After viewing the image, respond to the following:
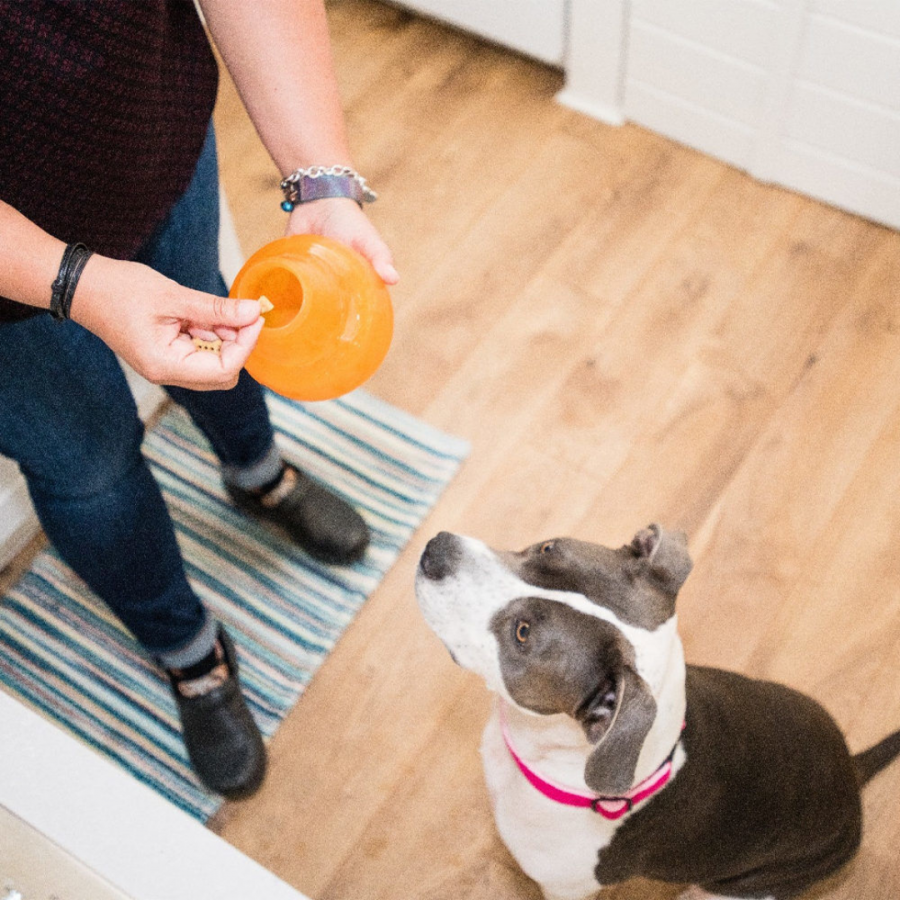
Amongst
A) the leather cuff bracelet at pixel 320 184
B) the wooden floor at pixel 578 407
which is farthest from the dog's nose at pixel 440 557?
the wooden floor at pixel 578 407

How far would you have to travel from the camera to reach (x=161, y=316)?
0.99 meters

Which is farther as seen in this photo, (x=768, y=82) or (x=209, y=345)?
(x=768, y=82)

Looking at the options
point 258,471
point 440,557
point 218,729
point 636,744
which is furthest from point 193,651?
point 636,744

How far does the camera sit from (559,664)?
1189mm

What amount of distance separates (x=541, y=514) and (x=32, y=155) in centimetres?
127

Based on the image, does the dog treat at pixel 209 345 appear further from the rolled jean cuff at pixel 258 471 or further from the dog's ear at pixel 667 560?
the rolled jean cuff at pixel 258 471

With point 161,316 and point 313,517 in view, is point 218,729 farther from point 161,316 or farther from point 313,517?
Answer: point 161,316

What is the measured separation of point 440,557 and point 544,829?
1.44 feet

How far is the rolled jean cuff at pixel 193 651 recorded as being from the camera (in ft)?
5.56

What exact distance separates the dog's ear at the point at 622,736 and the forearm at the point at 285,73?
80cm

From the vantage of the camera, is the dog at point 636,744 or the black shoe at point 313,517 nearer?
the dog at point 636,744

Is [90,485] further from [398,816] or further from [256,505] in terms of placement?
[398,816]

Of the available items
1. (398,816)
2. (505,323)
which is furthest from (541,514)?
(398,816)

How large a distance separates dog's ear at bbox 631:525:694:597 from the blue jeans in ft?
2.51
